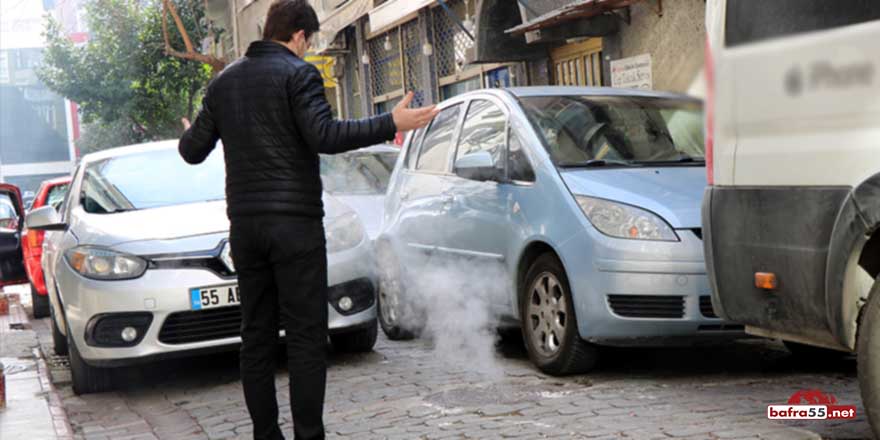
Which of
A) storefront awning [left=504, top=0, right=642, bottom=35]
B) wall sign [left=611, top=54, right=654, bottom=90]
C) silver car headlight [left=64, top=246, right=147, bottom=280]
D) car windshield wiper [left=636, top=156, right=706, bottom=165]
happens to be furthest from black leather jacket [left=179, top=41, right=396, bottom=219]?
wall sign [left=611, top=54, right=654, bottom=90]

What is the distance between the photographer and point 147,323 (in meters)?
6.03

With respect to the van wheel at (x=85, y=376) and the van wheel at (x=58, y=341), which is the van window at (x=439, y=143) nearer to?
the van wheel at (x=85, y=376)

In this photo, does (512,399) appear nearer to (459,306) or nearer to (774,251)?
(459,306)

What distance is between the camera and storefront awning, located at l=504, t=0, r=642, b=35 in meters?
11.5

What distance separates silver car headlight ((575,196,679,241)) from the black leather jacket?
1.77 meters

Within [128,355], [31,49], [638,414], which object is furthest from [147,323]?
[31,49]

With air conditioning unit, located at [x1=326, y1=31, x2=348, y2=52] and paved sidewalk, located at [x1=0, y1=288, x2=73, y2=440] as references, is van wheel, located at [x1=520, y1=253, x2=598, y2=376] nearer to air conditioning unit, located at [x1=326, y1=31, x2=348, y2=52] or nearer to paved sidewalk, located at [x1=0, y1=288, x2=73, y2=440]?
paved sidewalk, located at [x1=0, y1=288, x2=73, y2=440]

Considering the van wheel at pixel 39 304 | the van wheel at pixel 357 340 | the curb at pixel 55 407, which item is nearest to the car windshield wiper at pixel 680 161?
the van wheel at pixel 357 340

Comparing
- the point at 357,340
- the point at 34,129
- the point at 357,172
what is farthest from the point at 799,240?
the point at 34,129

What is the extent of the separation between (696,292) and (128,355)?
3024 mm

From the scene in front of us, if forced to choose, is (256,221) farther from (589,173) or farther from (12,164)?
(12,164)

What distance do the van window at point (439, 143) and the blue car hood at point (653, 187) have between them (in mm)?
1470

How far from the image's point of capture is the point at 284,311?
158 inches

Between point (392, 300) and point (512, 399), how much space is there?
8.04 feet
